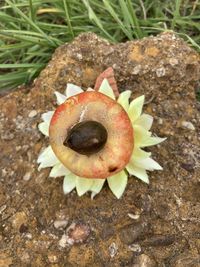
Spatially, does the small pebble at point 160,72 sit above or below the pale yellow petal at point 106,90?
below

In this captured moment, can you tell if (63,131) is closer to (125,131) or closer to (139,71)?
(125,131)

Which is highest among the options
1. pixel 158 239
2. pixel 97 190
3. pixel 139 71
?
pixel 139 71

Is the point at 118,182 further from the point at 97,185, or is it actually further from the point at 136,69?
the point at 136,69

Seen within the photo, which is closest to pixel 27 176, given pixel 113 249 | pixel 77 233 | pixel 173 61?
pixel 77 233

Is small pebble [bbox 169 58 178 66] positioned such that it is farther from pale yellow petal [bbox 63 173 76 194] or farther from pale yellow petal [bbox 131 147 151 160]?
pale yellow petal [bbox 63 173 76 194]

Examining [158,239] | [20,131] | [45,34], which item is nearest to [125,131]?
[158,239]

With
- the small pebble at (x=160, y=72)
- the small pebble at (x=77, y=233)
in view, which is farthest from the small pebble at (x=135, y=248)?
the small pebble at (x=160, y=72)

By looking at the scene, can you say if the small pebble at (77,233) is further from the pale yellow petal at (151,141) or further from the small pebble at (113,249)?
the pale yellow petal at (151,141)
